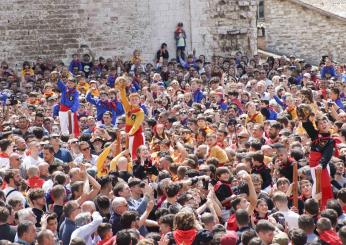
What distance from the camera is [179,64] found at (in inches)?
1142

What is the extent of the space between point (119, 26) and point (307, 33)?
7.97 metres

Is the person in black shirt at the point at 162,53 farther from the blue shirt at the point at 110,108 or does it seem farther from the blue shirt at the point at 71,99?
the blue shirt at the point at 71,99

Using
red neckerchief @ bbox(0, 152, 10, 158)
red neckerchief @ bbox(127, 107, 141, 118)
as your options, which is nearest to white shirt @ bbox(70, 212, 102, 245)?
red neckerchief @ bbox(0, 152, 10, 158)

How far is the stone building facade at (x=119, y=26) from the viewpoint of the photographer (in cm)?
3005

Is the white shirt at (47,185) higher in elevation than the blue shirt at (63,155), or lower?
higher

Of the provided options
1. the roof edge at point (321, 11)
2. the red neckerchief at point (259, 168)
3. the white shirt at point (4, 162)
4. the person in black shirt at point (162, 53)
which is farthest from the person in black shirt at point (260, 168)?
the roof edge at point (321, 11)

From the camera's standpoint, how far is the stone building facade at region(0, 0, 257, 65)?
98.6 ft

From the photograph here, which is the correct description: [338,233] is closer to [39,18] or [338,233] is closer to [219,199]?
[219,199]

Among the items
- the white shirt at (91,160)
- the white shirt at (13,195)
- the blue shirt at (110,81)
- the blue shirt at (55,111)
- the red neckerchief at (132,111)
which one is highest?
the red neckerchief at (132,111)

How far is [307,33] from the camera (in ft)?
116

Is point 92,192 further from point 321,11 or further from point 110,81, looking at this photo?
point 321,11

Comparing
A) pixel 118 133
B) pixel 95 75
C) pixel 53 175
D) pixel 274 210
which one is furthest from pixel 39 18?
pixel 274 210

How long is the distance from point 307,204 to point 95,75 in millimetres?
15706

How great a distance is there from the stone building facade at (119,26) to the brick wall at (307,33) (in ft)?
11.6
